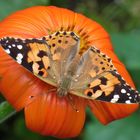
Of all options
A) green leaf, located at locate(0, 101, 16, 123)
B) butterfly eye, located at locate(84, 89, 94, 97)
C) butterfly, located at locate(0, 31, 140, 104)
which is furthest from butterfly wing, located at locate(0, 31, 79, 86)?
green leaf, located at locate(0, 101, 16, 123)

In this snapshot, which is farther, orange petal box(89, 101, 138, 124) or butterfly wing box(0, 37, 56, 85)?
orange petal box(89, 101, 138, 124)

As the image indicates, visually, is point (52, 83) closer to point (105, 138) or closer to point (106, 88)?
point (106, 88)

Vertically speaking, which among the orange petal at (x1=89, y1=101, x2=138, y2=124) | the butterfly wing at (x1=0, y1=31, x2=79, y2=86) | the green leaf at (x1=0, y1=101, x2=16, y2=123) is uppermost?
the butterfly wing at (x1=0, y1=31, x2=79, y2=86)

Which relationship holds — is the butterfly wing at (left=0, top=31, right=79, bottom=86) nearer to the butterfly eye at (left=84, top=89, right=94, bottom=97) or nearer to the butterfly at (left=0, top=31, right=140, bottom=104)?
the butterfly at (left=0, top=31, right=140, bottom=104)

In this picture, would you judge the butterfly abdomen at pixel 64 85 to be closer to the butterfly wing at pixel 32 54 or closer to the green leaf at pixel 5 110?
the butterfly wing at pixel 32 54

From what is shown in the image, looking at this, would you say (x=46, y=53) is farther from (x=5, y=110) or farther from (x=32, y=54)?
(x=5, y=110)

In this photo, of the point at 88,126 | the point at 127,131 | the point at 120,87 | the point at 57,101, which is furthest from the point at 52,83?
the point at 127,131

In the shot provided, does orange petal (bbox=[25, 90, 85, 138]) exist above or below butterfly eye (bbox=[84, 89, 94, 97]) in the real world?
below
